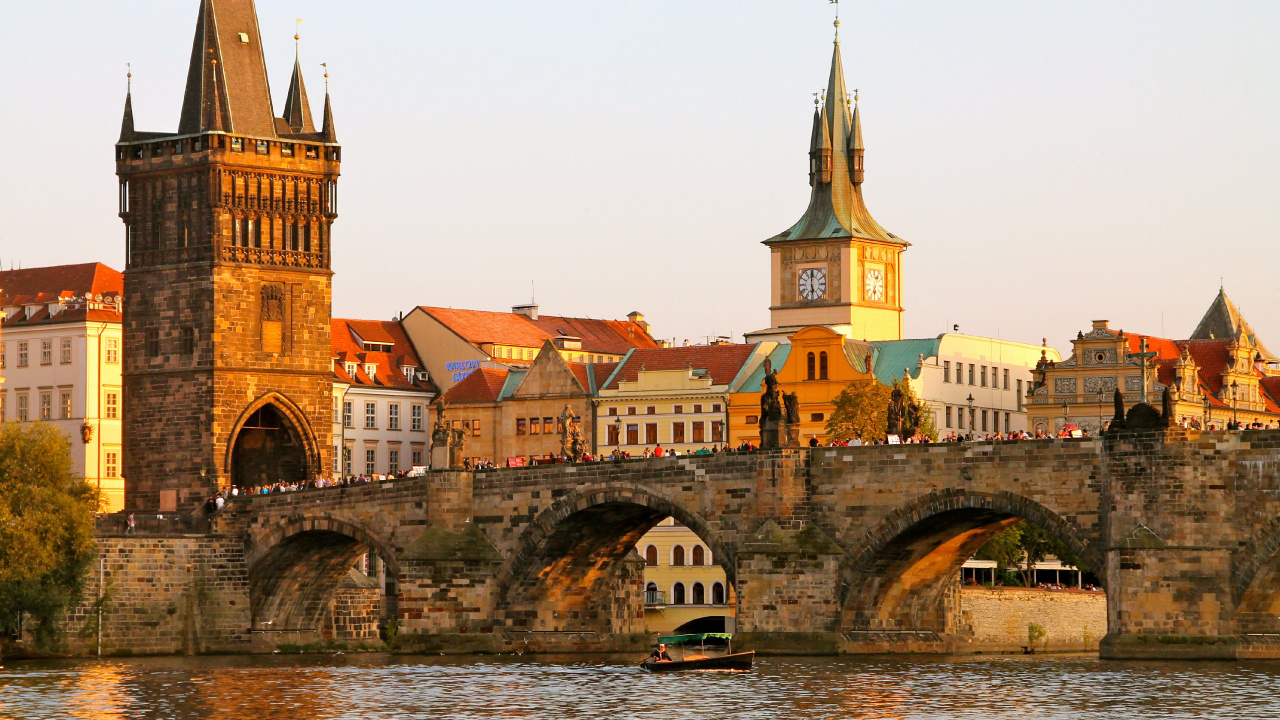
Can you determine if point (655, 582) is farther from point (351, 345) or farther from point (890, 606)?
point (890, 606)

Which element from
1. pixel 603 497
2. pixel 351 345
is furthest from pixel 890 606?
pixel 351 345

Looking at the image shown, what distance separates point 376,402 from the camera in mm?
118562

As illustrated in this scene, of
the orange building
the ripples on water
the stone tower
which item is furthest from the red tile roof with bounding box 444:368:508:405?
the ripples on water

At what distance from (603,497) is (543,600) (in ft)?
19.2

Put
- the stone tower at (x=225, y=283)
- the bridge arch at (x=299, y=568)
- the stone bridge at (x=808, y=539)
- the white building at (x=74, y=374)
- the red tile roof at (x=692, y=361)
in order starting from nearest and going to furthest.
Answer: the stone bridge at (x=808, y=539), the bridge arch at (x=299, y=568), the stone tower at (x=225, y=283), the white building at (x=74, y=374), the red tile roof at (x=692, y=361)

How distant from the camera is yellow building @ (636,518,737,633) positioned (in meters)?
109

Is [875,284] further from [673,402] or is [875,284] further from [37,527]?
[37,527]

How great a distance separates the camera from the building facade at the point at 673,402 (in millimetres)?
113125

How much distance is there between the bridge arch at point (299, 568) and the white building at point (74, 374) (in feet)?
47.4

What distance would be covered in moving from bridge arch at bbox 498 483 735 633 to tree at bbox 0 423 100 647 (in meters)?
13.2

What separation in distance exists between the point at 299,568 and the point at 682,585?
23.6 m

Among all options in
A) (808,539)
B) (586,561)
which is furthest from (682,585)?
(808,539)

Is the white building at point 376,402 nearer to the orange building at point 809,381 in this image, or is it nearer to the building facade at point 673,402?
the building facade at point 673,402

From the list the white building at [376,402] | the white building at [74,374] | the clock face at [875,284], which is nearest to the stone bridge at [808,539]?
the white building at [74,374]
